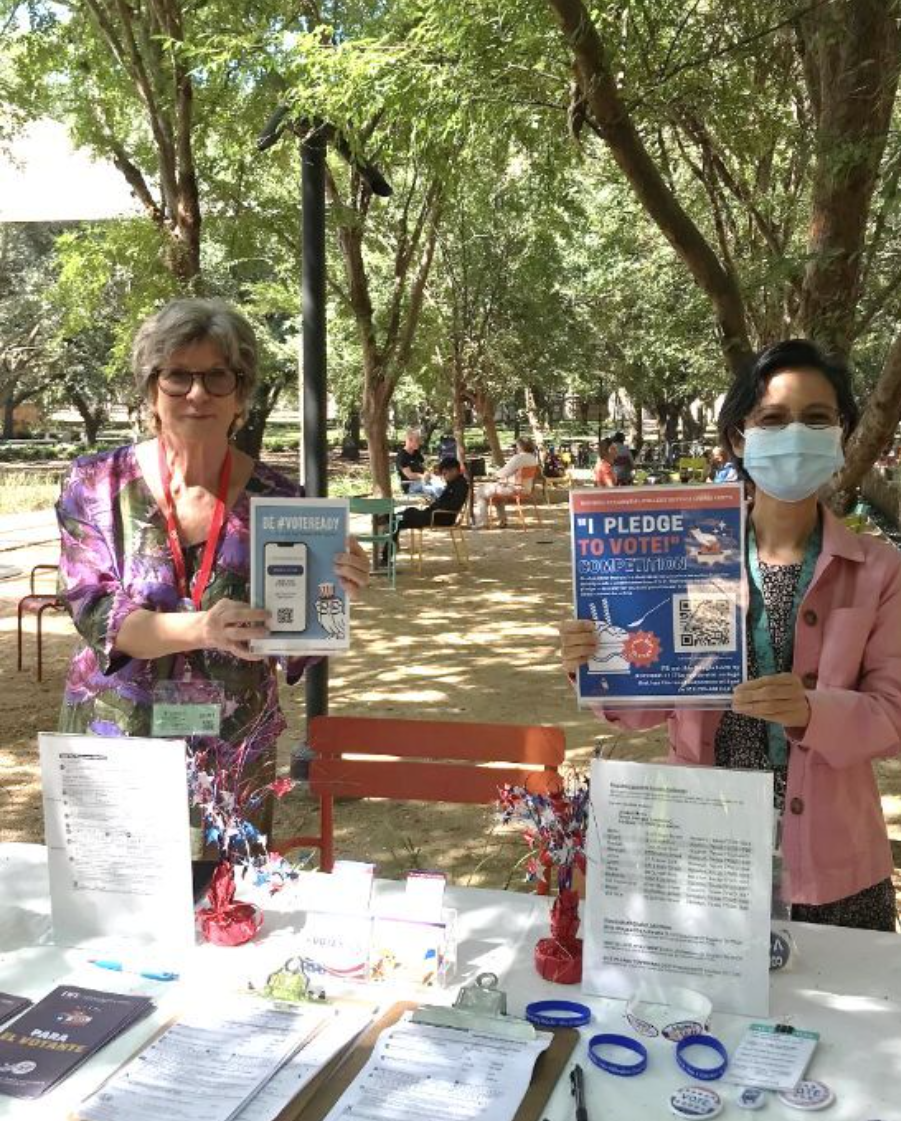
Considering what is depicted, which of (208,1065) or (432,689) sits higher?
(208,1065)

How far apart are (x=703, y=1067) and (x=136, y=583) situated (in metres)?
1.49

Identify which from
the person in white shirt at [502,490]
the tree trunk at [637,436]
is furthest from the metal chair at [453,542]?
the tree trunk at [637,436]

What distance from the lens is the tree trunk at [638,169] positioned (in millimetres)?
3662

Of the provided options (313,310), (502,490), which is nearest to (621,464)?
(502,490)

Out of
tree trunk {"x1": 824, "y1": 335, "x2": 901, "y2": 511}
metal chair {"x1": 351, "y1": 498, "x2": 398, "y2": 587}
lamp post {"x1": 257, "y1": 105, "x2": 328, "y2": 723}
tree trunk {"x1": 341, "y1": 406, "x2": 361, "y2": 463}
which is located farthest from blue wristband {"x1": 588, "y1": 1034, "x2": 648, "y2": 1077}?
tree trunk {"x1": 341, "y1": 406, "x2": 361, "y2": 463}

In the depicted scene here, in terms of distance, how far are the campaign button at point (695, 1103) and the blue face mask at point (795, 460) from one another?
1.07 m

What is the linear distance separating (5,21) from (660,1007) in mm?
9495

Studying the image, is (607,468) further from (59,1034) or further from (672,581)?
(59,1034)

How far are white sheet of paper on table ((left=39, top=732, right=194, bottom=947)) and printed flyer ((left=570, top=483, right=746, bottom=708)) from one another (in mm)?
789

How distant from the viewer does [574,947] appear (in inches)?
75.2

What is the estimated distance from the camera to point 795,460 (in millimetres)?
2068

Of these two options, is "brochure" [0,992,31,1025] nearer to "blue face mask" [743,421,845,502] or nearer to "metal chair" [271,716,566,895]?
"metal chair" [271,716,566,895]

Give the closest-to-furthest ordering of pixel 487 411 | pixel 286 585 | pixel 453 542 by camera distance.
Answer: pixel 286 585 → pixel 453 542 → pixel 487 411

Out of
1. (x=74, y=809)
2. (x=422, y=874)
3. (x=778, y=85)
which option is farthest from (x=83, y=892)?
(x=778, y=85)
